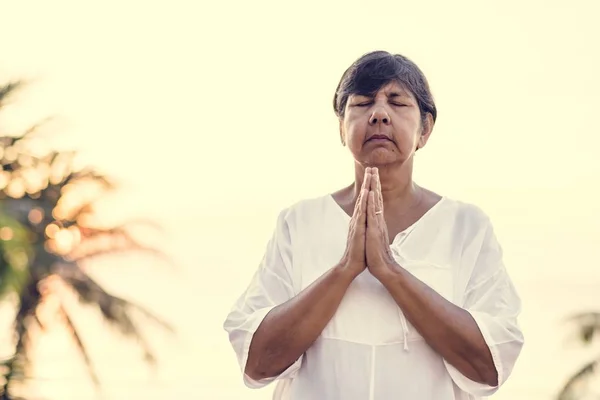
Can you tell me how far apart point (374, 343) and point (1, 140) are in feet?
70.5

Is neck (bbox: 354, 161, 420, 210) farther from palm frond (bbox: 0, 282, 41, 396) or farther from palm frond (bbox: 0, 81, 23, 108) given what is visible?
palm frond (bbox: 0, 81, 23, 108)

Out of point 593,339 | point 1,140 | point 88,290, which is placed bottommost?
point 593,339

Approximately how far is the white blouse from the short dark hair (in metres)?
0.30

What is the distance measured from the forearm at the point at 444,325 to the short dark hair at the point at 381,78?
0.54 metres

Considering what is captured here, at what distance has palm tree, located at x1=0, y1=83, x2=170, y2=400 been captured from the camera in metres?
23.6

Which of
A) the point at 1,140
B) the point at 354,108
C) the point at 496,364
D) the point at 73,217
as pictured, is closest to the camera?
the point at 496,364

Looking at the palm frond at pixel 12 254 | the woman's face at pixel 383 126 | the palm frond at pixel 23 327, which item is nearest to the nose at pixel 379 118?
the woman's face at pixel 383 126

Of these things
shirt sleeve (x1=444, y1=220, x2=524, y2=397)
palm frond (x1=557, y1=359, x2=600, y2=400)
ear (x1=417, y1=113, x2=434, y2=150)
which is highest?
ear (x1=417, y1=113, x2=434, y2=150)

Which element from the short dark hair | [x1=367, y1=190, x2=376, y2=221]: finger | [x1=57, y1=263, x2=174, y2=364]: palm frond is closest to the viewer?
[x1=367, y1=190, x2=376, y2=221]: finger

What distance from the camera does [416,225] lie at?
11.0 feet

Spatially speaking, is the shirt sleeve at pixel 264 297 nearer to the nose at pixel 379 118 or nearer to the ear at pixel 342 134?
the ear at pixel 342 134

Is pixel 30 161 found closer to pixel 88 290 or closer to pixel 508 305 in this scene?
pixel 88 290

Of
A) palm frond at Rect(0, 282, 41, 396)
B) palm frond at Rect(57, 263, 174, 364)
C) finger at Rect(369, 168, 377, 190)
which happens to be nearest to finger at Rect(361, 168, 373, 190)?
finger at Rect(369, 168, 377, 190)

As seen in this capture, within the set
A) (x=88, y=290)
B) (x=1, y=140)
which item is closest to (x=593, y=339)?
(x=88, y=290)
